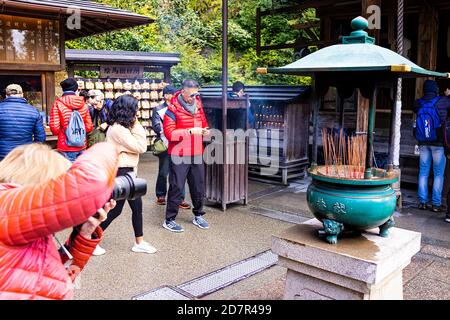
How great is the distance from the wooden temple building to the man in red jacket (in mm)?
3199

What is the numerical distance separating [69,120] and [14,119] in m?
0.78

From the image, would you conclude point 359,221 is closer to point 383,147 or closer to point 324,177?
point 324,177

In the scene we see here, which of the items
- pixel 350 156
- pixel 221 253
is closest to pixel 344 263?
pixel 350 156

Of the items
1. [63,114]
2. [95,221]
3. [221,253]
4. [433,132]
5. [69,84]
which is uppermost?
[69,84]

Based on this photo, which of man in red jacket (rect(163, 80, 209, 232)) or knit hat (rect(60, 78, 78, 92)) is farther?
knit hat (rect(60, 78, 78, 92))

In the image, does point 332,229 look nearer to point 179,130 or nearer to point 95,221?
point 95,221

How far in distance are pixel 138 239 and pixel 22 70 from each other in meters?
4.85

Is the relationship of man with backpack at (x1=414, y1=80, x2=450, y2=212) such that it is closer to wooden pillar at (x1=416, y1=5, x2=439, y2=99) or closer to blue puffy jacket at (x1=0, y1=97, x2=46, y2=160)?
wooden pillar at (x1=416, y1=5, x2=439, y2=99)

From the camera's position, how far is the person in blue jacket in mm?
5941

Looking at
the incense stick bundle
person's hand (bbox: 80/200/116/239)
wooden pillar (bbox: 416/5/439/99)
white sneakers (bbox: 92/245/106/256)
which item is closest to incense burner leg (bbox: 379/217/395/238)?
the incense stick bundle

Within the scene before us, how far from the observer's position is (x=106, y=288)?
4238 mm

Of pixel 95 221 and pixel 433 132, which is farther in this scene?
pixel 433 132

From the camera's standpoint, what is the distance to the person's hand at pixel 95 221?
2.08 m

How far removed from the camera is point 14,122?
597 centimetres
